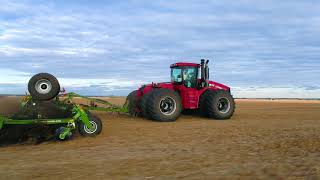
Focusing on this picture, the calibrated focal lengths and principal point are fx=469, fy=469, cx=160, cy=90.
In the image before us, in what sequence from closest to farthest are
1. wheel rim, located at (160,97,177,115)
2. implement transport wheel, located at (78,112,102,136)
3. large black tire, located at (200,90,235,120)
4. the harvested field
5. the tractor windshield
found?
the harvested field → implement transport wheel, located at (78,112,102,136) → wheel rim, located at (160,97,177,115) → large black tire, located at (200,90,235,120) → the tractor windshield

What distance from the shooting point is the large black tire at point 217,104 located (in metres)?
17.7

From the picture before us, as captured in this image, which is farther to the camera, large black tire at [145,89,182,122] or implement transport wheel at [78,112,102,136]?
large black tire at [145,89,182,122]

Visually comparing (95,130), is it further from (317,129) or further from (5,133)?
(317,129)

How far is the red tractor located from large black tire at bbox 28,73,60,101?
4.54m

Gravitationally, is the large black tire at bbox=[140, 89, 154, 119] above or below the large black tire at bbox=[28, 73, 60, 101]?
Result: below

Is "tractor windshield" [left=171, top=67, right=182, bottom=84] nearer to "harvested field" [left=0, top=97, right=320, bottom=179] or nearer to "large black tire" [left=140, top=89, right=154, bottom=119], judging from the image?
"large black tire" [left=140, top=89, right=154, bottom=119]

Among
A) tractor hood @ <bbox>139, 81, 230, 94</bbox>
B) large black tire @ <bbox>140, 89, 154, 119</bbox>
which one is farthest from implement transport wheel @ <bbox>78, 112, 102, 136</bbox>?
tractor hood @ <bbox>139, 81, 230, 94</bbox>

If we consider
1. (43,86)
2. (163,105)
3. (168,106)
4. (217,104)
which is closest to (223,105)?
(217,104)

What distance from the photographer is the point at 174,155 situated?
29.7ft

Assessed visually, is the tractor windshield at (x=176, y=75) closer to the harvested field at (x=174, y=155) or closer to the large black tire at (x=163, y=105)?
the large black tire at (x=163, y=105)

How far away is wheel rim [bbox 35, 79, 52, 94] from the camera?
13.1 meters

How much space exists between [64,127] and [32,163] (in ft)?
10.4

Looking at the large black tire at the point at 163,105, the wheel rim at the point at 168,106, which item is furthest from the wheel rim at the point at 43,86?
the wheel rim at the point at 168,106

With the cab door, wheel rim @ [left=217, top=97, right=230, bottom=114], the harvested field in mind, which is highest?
the cab door
